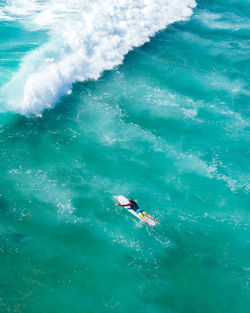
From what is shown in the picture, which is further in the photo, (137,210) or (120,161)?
(120,161)

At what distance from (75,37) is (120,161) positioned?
16.7 metres

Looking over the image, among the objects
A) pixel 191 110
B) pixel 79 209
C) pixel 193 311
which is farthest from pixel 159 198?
pixel 191 110

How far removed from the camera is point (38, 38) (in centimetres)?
3638

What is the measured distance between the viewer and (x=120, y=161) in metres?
26.2

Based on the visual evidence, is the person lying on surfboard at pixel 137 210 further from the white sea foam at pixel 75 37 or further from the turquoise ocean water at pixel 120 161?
the white sea foam at pixel 75 37

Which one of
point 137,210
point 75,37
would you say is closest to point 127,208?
point 137,210

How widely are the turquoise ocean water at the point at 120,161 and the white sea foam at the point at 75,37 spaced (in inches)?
5.8

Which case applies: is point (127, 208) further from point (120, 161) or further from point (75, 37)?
point (75, 37)

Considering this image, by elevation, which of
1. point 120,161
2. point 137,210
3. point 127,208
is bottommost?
point 127,208

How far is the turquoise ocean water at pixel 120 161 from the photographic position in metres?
19.7

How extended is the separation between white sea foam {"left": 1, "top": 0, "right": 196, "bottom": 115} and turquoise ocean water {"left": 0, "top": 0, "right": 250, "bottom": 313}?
0.15m

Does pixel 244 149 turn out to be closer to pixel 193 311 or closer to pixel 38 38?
pixel 193 311

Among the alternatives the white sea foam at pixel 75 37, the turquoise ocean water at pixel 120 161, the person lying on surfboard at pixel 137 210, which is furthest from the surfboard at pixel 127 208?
the white sea foam at pixel 75 37

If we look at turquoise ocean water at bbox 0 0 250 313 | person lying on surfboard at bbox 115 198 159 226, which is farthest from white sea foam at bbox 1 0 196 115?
person lying on surfboard at bbox 115 198 159 226
